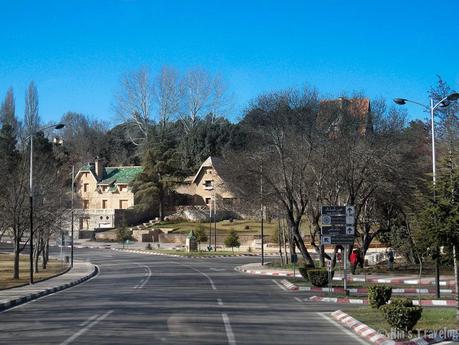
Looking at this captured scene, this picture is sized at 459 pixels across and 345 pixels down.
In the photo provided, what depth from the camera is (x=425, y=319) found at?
15.8 meters

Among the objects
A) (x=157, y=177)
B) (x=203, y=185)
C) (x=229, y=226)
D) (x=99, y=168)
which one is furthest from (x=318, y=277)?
(x=99, y=168)

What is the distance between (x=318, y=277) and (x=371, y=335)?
14.7 metres

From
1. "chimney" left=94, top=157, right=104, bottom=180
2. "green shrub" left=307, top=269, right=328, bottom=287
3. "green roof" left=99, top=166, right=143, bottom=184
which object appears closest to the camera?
"green shrub" left=307, top=269, right=328, bottom=287

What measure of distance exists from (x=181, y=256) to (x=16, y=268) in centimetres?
2702

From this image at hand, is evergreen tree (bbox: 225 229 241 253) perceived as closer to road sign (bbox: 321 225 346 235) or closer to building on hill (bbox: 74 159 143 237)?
building on hill (bbox: 74 159 143 237)

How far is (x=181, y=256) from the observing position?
61750 millimetres

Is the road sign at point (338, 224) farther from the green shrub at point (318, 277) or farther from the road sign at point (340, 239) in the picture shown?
the green shrub at point (318, 277)

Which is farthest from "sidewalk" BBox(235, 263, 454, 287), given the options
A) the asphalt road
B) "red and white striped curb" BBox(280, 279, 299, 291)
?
the asphalt road

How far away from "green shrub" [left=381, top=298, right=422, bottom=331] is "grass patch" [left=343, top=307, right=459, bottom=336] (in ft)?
2.15

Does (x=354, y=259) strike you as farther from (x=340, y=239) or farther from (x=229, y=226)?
(x=229, y=226)

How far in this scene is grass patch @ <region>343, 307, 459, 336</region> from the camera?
47.2 feet

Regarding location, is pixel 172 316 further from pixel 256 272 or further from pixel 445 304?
pixel 256 272

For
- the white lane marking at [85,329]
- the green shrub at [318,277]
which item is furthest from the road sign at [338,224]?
the white lane marking at [85,329]

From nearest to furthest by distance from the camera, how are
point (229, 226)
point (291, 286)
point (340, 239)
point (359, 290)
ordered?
1. point (340, 239)
2. point (359, 290)
3. point (291, 286)
4. point (229, 226)
